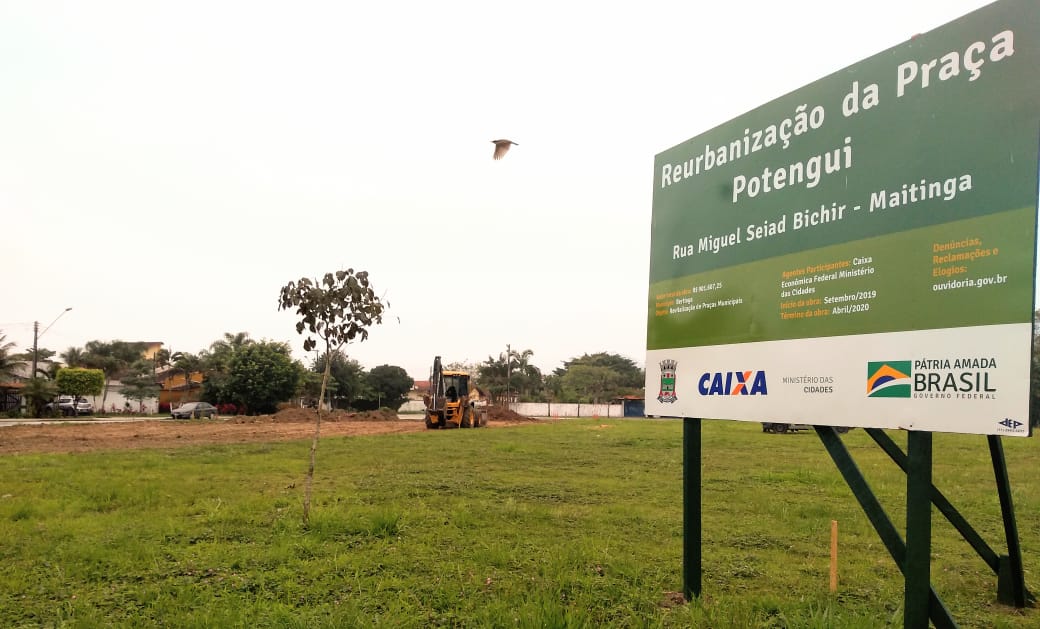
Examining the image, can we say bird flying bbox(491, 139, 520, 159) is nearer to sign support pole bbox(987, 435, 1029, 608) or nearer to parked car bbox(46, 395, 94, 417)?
sign support pole bbox(987, 435, 1029, 608)

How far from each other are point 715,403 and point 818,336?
3.26ft

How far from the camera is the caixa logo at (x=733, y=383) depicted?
429 centimetres

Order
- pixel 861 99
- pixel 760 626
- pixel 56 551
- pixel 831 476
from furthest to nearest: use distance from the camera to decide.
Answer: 1. pixel 831 476
2. pixel 56 551
3. pixel 760 626
4. pixel 861 99

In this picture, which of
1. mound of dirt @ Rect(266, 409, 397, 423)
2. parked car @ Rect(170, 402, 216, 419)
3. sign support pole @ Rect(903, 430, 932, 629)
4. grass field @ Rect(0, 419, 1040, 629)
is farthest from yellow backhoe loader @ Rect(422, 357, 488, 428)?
sign support pole @ Rect(903, 430, 932, 629)

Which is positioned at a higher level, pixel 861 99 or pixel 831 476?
pixel 861 99

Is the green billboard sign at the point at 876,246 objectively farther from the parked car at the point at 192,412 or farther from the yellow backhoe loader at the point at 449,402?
the parked car at the point at 192,412

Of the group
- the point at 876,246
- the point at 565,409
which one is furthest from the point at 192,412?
the point at 876,246

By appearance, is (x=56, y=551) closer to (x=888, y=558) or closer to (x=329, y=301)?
(x=329, y=301)

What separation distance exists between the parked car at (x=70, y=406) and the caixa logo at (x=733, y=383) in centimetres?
5477

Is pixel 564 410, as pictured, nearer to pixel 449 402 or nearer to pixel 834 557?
pixel 449 402

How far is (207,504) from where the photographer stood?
930cm

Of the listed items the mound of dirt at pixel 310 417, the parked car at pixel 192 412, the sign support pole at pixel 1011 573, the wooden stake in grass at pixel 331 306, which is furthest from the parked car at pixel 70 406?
the sign support pole at pixel 1011 573

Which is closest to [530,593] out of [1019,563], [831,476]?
[1019,563]

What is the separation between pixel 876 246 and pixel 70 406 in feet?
190
